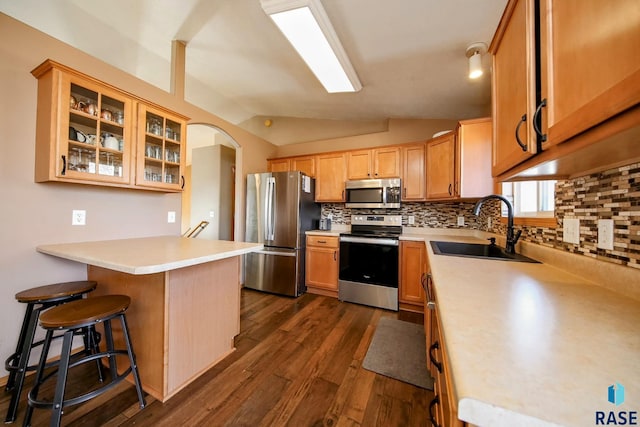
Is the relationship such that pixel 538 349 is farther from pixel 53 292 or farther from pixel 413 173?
→ pixel 413 173

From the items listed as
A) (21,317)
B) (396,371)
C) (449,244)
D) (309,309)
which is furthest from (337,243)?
(21,317)

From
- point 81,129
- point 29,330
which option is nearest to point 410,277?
point 29,330

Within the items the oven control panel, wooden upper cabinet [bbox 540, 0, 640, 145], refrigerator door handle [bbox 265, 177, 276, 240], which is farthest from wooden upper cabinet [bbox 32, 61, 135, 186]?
the oven control panel

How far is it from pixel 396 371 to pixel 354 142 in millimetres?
2949

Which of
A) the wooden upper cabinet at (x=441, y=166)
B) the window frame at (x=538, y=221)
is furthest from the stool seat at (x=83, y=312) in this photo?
the wooden upper cabinet at (x=441, y=166)

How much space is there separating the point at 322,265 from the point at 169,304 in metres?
2.01

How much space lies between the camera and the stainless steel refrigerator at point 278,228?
10.1ft

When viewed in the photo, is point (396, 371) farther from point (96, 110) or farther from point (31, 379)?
point (96, 110)

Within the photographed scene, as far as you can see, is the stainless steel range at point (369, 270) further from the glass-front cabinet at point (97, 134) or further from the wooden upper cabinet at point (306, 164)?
the glass-front cabinet at point (97, 134)

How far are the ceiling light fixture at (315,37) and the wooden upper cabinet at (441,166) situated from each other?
119 cm

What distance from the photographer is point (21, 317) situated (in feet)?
5.02

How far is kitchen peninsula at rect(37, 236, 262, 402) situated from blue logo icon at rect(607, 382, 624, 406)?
1.37 metres

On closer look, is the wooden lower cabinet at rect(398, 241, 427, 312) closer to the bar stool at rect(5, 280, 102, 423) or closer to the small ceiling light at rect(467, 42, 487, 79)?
the small ceiling light at rect(467, 42, 487, 79)

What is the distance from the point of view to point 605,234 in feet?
2.79
